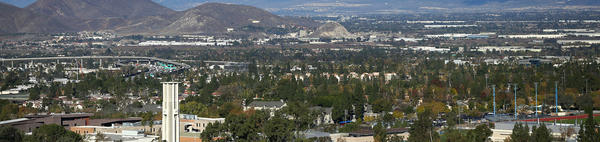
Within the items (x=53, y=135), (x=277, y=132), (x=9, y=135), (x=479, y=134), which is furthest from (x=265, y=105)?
(x=9, y=135)

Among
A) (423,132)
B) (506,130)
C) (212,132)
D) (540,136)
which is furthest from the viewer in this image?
(506,130)

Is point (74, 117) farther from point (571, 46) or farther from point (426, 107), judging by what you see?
point (571, 46)

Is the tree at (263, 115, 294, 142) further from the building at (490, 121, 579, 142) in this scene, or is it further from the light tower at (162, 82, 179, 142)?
the building at (490, 121, 579, 142)

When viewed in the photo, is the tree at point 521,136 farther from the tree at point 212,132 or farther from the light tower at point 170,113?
the light tower at point 170,113

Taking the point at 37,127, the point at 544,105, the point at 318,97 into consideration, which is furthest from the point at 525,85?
the point at 37,127

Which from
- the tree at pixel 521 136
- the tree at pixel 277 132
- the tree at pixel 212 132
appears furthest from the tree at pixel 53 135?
the tree at pixel 521 136

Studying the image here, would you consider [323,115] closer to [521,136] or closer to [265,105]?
[265,105]
